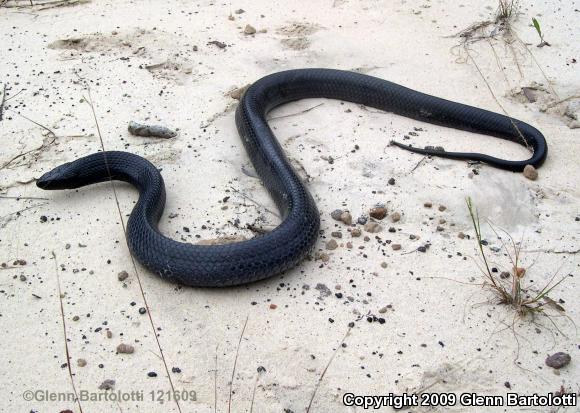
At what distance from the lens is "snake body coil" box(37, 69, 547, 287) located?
334 cm

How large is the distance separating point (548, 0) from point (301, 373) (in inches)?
199

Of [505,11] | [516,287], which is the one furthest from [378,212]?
[505,11]

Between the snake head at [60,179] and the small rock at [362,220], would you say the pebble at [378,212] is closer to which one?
the small rock at [362,220]

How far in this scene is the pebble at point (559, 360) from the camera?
292 centimetres

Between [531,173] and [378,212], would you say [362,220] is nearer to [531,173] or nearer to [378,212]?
[378,212]

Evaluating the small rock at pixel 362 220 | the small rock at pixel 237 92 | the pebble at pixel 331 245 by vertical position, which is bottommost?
the pebble at pixel 331 245

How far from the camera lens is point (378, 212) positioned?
12.6ft

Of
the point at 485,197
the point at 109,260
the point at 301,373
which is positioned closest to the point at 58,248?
the point at 109,260

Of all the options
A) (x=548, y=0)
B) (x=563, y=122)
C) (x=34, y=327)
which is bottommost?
(x=34, y=327)

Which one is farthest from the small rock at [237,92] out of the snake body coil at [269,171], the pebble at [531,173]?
the pebble at [531,173]

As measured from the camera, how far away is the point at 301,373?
294cm

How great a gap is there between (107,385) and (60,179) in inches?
66.1

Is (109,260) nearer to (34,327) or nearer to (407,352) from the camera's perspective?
(34,327)

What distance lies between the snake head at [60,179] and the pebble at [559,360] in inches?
122
